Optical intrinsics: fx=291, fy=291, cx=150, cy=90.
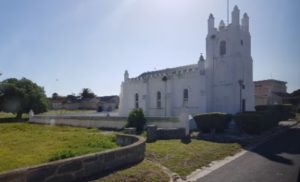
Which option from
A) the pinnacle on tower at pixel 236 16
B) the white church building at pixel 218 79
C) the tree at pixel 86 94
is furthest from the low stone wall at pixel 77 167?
the tree at pixel 86 94

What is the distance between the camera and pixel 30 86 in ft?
147

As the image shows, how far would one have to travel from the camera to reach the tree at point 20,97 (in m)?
42.8

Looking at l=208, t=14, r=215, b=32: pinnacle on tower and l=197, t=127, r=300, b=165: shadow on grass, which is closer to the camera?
l=197, t=127, r=300, b=165: shadow on grass

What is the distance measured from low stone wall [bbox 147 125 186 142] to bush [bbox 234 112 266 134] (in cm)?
492

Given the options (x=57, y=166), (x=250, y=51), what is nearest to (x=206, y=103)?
(x=250, y=51)

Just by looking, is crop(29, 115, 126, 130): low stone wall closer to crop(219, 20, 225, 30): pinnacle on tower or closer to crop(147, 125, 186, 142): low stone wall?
crop(147, 125, 186, 142): low stone wall

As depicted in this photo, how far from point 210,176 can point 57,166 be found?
198 inches

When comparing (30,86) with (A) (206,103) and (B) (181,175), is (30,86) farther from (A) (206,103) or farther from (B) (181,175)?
(B) (181,175)

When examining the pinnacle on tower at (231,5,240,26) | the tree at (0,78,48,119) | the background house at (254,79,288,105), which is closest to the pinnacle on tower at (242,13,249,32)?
the pinnacle on tower at (231,5,240,26)

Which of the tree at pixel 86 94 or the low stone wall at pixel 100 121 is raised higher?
the tree at pixel 86 94

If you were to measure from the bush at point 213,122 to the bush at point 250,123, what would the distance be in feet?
3.41

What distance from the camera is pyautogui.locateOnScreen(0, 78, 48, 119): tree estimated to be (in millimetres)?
42750

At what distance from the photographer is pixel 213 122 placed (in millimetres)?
21859

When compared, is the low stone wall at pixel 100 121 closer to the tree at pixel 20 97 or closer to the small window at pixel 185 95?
the tree at pixel 20 97
